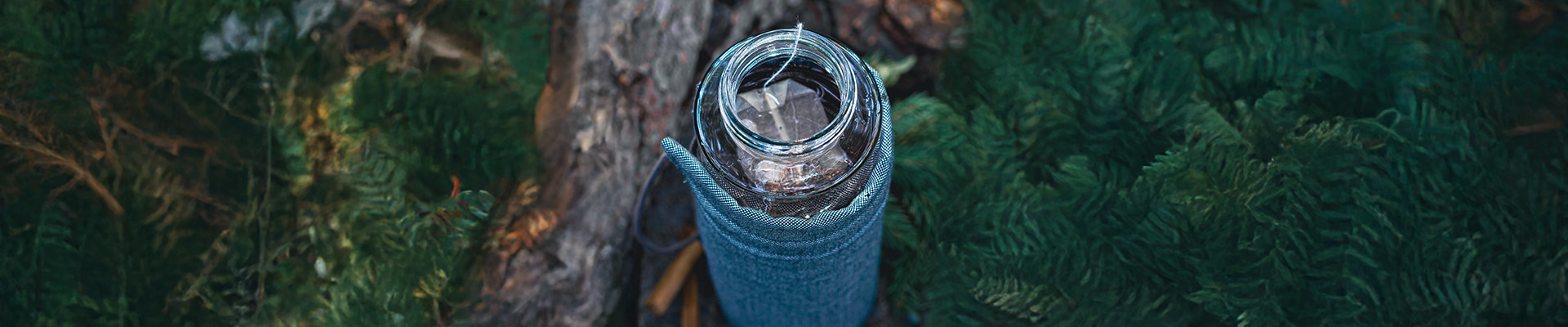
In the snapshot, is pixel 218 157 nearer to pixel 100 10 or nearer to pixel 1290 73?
pixel 100 10

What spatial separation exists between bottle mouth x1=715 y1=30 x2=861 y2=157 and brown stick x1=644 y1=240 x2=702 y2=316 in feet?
2.60

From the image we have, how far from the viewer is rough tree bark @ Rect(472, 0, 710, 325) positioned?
225 cm

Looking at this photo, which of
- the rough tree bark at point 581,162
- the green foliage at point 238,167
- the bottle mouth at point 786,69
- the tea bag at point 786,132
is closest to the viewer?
the bottle mouth at point 786,69

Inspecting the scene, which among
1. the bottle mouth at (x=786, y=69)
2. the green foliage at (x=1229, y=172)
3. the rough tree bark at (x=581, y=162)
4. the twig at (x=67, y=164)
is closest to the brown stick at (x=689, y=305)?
the rough tree bark at (x=581, y=162)

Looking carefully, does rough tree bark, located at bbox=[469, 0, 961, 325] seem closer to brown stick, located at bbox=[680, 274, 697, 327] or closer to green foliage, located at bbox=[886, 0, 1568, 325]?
brown stick, located at bbox=[680, 274, 697, 327]

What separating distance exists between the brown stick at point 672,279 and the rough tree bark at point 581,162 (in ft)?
0.41

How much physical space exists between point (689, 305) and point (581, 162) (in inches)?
18.4

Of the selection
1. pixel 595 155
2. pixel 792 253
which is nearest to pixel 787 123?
pixel 792 253

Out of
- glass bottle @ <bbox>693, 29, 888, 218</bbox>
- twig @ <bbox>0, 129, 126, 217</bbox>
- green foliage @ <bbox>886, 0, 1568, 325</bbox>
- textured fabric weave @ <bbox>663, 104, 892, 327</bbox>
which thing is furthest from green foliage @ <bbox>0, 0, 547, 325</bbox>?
green foliage @ <bbox>886, 0, 1568, 325</bbox>

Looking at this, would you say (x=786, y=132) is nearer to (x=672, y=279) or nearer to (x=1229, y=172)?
(x=672, y=279)

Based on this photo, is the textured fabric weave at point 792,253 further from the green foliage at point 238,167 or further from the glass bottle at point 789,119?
the green foliage at point 238,167

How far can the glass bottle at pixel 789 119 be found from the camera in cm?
159

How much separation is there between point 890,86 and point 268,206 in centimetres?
151

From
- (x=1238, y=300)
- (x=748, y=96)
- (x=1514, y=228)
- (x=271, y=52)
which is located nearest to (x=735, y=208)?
→ (x=748, y=96)
